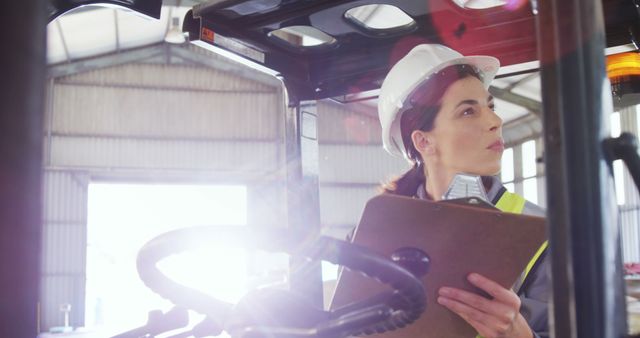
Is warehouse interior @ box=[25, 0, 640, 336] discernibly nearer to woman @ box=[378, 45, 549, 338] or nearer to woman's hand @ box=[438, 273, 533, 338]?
woman @ box=[378, 45, 549, 338]

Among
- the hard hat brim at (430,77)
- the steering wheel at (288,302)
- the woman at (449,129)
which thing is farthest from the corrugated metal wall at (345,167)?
the steering wheel at (288,302)

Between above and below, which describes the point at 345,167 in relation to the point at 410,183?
above

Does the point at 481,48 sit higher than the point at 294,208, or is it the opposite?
the point at 481,48

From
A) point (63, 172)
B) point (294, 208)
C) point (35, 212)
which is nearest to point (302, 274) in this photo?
point (294, 208)

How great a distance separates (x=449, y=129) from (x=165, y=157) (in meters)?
14.9

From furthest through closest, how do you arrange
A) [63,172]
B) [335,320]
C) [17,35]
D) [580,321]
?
[63,172] → [335,320] → [580,321] → [17,35]

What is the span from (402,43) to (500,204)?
57cm

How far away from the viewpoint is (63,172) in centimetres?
1592

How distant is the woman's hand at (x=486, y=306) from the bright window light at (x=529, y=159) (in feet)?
48.9

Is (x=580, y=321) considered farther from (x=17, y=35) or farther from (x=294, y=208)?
(x=294, y=208)

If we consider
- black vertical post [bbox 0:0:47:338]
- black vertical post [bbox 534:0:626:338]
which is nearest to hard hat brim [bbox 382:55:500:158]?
black vertical post [bbox 534:0:626:338]

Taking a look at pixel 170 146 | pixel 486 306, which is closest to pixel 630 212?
pixel 170 146

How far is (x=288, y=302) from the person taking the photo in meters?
0.98

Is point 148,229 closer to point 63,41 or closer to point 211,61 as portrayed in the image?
point 211,61
